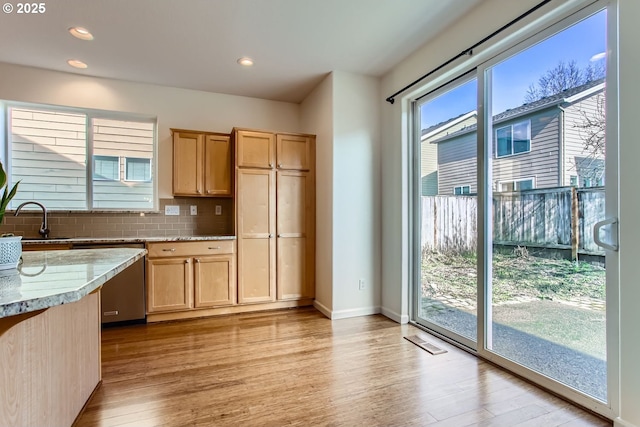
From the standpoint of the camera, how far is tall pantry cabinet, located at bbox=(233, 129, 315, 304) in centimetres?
364

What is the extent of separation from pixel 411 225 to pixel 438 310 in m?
0.88

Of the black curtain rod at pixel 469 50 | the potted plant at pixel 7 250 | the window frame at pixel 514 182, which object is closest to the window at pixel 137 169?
the potted plant at pixel 7 250

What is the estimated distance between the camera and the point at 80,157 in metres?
3.67

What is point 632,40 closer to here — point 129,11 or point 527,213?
point 527,213

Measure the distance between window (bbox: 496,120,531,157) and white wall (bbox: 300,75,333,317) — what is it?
1639 millimetres

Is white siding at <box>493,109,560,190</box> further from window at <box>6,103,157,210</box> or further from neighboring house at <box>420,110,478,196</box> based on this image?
window at <box>6,103,157,210</box>

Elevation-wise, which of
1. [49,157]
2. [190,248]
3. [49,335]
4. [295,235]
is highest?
[49,157]

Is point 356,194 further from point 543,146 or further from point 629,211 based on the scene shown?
point 629,211

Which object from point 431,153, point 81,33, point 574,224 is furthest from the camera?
point 431,153

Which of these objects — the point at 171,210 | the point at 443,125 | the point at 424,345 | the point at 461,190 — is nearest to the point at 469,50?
the point at 443,125

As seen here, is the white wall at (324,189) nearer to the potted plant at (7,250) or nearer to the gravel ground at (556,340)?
the gravel ground at (556,340)

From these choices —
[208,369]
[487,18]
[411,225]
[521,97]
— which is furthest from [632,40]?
[208,369]

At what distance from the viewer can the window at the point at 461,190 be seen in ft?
8.81

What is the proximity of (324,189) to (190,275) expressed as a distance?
1.77 metres
